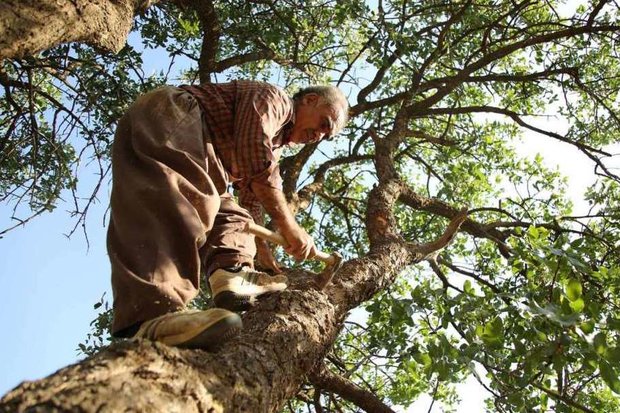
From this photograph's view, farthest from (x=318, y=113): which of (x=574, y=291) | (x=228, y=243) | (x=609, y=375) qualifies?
(x=609, y=375)

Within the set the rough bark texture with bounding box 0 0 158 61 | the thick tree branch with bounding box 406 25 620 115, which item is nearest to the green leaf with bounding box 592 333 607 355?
the rough bark texture with bounding box 0 0 158 61

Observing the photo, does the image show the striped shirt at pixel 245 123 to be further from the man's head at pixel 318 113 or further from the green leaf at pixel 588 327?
→ the green leaf at pixel 588 327

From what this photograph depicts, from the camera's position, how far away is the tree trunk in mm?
1044

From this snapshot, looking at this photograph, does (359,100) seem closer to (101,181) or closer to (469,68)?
(469,68)

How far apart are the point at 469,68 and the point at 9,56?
419 centimetres

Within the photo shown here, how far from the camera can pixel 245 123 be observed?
8.38 ft

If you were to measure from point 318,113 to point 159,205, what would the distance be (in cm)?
132

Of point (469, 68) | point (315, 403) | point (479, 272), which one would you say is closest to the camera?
point (315, 403)

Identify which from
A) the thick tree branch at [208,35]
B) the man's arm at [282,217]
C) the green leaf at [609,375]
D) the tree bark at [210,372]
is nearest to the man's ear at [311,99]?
the man's arm at [282,217]

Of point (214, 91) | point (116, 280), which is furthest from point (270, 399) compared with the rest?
point (214, 91)

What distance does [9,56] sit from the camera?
2.37 metres

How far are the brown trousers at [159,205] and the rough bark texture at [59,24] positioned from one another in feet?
1.64

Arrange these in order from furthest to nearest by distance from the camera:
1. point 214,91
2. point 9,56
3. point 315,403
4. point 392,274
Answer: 1. point 315,403
2. point 392,274
3. point 214,91
4. point 9,56

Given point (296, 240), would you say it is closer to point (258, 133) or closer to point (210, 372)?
point (258, 133)
